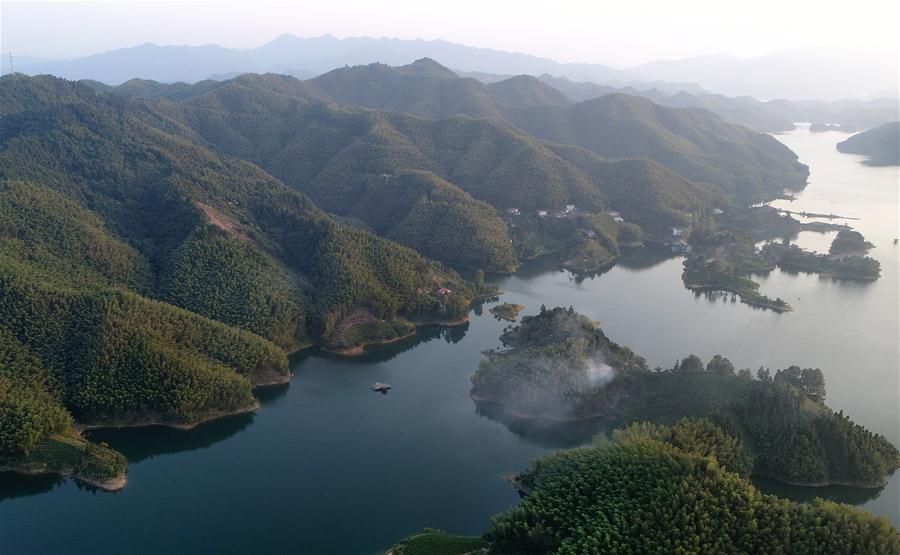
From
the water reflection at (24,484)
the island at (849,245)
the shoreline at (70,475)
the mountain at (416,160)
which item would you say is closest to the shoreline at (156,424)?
the shoreline at (70,475)

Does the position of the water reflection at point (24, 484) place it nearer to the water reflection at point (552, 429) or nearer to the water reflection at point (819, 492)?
the water reflection at point (552, 429)

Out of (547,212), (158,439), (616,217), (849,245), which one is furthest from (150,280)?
(849,245)

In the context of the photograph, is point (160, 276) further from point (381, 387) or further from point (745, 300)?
point (745, 300)

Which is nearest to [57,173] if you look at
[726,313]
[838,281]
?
[726,313]

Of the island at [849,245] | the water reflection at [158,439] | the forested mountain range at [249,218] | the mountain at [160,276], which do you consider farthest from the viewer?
the island at [849,245]

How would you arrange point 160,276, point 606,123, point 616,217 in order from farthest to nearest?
point 606,123 → point 616,217 → point 160,276

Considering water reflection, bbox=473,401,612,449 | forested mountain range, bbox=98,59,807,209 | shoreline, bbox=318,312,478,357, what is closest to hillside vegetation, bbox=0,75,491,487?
shoreline, bbox=318,312,478,357
